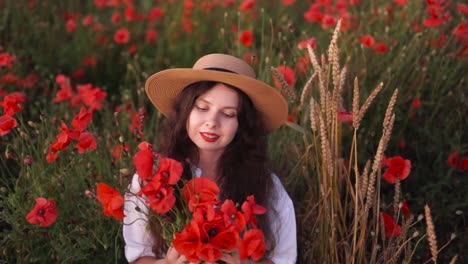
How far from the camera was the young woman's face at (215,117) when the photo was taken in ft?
6.57

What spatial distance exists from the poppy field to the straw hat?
0.24 ft

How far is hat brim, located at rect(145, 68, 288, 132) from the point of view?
1.95 meters

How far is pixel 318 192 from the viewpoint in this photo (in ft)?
8.02

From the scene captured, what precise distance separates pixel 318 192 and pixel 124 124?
107 cm

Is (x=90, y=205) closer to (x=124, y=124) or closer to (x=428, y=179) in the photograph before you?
(x=124, y=124)

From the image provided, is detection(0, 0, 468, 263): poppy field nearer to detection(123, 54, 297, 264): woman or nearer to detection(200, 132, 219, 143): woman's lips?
detection(123, 54, 297, 264): woman

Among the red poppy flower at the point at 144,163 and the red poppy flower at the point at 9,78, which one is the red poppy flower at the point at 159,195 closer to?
the red poppy flower at the point at 144,163

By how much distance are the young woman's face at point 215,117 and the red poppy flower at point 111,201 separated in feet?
1.26

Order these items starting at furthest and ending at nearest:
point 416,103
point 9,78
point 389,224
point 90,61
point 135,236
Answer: point 90,61 < point 9,78 < point 416,103 < point 389,224 < point 135,236

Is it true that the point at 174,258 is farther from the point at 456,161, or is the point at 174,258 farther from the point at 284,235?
the point at 456,161

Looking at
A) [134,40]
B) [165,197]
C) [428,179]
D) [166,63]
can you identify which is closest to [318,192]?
[428,179]

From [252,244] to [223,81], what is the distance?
555 millimetres

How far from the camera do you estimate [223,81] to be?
1979mm

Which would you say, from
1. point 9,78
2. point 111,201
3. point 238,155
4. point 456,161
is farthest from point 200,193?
point 9,78
